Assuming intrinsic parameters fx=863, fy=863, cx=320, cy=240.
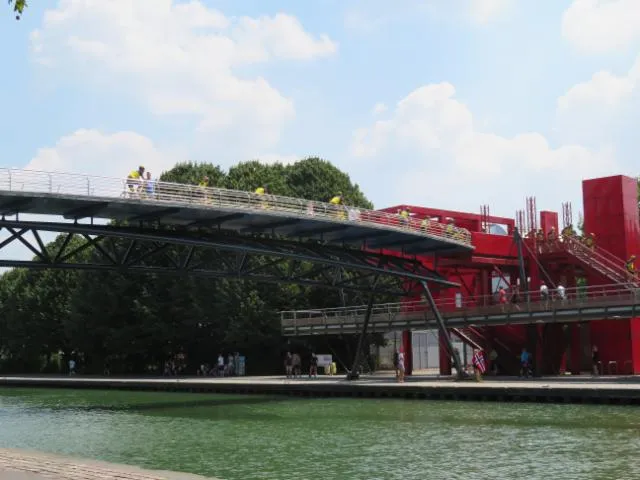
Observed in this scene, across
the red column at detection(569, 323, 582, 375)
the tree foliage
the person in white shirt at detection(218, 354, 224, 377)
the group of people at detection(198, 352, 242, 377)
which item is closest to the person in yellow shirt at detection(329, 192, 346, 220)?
the red column at detection(569, 323, 582, 375)

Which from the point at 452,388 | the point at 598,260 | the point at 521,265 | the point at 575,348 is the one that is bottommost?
the point at 452,388

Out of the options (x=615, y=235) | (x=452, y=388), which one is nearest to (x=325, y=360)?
(x=615, y=235)

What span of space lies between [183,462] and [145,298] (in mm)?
46349

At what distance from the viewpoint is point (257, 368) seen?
207 feet

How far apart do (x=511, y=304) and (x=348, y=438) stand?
21.3 meters

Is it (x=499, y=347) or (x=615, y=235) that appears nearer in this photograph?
(x=615, y=235)

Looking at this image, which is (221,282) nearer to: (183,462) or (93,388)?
(93,388)

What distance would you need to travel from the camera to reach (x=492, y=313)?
147ft

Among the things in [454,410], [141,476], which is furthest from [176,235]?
[141,476]

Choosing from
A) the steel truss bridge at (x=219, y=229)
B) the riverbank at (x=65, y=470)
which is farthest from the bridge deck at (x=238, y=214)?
the riverbank at (x=65, y=470)

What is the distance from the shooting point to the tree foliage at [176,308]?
2346 inches

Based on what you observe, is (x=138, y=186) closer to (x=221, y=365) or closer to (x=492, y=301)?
(x=492, y=301)

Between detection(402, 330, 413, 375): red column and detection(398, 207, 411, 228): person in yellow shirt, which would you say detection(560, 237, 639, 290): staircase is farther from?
detection(402, 330, 413, 375): red column

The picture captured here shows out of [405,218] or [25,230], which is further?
[405,218]
